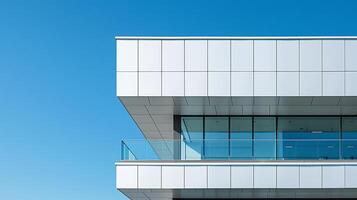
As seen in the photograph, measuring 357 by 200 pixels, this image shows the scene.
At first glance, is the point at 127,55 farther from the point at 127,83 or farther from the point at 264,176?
the point at 264,176

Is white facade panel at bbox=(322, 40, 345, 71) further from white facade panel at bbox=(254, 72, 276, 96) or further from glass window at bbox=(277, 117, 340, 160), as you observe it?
glass window at bbox=(277, 117, 340, 160)

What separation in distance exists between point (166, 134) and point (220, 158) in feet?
26.7

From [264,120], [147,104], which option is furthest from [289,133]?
[147,104]

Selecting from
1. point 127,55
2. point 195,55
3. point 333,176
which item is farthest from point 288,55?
point 127,55

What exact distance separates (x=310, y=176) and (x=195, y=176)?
4.10 m

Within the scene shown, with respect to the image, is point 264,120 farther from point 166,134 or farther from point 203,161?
point 166,134

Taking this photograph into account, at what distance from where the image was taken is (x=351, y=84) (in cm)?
2031

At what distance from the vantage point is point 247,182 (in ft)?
67.3

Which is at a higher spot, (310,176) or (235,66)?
(235,66)

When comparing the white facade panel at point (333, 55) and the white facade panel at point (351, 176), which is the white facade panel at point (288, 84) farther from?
the white facade panel at point (351, 176)

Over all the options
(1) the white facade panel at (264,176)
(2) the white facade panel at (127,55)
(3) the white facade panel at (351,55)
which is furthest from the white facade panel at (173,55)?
(3) the white facade panel at (351,55)

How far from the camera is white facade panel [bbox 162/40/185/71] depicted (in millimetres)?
20438

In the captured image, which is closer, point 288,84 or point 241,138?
point 288,84

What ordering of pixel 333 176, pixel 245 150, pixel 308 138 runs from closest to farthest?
pixel 333 176, pixel 245 150, pixel 308 138
